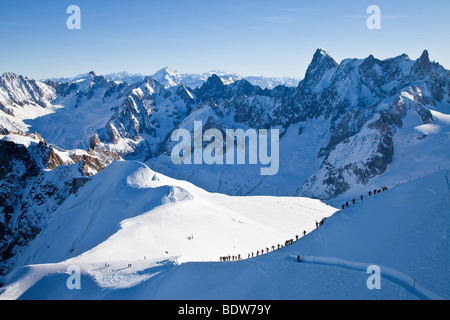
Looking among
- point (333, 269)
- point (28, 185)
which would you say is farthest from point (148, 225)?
point (28, 185)

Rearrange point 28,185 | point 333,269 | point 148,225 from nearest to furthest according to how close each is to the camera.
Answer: point 333,269
point 148,225
point 28,185

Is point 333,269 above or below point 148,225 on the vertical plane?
above

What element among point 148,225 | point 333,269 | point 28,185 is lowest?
point 28,185

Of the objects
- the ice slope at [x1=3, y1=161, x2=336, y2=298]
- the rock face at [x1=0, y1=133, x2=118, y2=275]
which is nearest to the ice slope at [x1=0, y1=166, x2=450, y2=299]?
the ice slope at [x1=3, y1=161, x2=336, y2=298]

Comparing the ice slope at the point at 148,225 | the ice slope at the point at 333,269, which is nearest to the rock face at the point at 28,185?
the ice slope at the point at 148,225

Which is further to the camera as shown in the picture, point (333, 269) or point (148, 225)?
point (148, 225)

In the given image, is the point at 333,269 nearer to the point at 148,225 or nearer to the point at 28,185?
the point at 148,225
